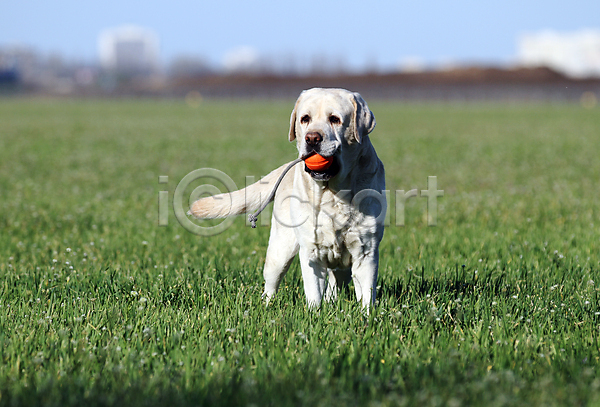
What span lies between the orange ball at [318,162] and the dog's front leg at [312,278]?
26.8 inches

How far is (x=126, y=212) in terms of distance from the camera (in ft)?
31.3

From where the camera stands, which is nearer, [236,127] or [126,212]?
[126,212]

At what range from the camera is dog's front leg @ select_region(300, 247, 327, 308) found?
4.32 metres

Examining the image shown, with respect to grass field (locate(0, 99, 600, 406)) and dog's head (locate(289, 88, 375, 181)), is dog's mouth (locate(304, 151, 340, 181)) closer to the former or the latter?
dog's head (locate(289, 88, 375, 181))

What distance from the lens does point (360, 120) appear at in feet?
13.5

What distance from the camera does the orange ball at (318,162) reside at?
3924mm

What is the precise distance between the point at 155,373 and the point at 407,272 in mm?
3014

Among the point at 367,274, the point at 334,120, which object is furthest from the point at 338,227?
the point at 334,120

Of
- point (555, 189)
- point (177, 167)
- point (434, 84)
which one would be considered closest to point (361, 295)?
point (555, 189)

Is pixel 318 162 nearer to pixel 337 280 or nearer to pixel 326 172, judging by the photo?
pixel 326 172

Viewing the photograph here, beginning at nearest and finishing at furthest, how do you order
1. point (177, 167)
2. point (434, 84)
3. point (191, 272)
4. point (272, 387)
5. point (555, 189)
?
point (272, 387), point (191, 272), point (555, 189), point (177, 167), point (434, 84)

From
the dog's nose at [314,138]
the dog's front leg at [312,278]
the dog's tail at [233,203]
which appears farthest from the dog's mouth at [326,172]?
the dog's tail at [233,203]

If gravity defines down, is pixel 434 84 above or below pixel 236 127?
above

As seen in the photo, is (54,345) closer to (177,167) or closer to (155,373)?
(155,373)
